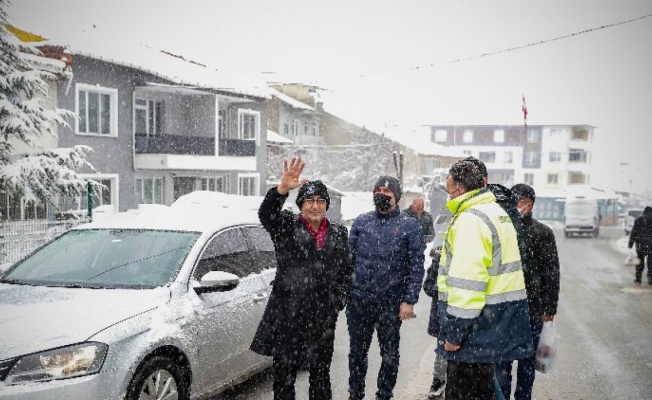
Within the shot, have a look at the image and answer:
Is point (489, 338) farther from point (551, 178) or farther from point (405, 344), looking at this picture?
point (551, 178)

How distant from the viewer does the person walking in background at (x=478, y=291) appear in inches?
118

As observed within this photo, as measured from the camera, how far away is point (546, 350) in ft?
14.0

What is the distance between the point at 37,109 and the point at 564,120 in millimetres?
66511

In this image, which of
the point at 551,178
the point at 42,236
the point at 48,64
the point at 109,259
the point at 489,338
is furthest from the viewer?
the point at 551,178

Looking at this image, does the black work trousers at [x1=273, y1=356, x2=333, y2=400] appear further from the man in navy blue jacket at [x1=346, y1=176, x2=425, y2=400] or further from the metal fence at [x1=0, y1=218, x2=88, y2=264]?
the metal fence at [x1=0, y1=218, x2=88, y2=264]

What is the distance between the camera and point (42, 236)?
1071 centimetres

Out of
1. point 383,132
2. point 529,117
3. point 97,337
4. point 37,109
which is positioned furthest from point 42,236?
point 529,117

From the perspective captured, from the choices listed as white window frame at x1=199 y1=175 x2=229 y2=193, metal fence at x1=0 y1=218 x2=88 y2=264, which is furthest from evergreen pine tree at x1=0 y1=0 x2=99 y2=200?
white window frame at x1=199 y1=175 x2=229 y2=193

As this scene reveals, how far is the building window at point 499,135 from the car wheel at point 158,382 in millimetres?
71359

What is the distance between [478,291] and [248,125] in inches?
1042

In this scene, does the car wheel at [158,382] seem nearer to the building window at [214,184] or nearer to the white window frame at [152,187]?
the white window frame at [152,187]

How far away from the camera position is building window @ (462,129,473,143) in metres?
71.9

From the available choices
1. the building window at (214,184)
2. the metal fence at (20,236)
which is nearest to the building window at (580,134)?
the building window at (214,184)

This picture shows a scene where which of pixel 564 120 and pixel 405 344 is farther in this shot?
pixel 564 120
